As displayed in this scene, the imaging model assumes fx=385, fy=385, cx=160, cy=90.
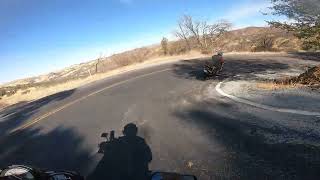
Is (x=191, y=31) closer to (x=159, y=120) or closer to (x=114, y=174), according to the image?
(x=159, y=120)

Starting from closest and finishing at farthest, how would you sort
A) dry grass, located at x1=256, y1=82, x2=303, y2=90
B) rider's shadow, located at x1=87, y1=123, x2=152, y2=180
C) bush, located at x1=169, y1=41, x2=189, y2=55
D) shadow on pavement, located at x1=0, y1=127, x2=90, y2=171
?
rider's shadow, located at x1=87, y1=123, x2=152, y2=180, shadow on pavement, located at x1=0, y1=127, x2=90, y2=171, dry grass, located at x1=256, y1=82, x2=303, y2=90, bush, located at x1=169, y1=41, x2=189, y2=55

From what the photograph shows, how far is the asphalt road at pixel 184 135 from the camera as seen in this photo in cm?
789

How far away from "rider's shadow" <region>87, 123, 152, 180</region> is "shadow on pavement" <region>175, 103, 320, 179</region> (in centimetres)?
178

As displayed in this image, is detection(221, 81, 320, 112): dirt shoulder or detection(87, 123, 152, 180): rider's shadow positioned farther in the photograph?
detection(221, 81, 320, 112): dirt shoulder

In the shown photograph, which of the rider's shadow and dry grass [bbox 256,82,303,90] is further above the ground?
dry grass [bbox 256,82,303,90]

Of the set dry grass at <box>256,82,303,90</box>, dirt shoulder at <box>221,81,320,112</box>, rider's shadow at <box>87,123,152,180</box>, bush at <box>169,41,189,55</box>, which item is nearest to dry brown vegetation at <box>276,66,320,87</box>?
dry grass at <box>256,82,303,90</box>

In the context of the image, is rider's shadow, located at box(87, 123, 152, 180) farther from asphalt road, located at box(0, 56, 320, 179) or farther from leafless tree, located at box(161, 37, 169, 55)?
leafless tree, located at box(161, 37, 169, 55)

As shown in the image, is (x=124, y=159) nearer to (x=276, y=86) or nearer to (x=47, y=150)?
(x=47, y=150)

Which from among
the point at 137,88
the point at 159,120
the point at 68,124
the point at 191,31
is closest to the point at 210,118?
the point at 159,120

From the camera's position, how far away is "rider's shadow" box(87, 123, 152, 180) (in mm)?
8562

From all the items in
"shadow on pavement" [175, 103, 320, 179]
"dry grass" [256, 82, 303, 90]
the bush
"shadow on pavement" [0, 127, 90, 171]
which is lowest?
"shadow on pavement" [0, 127, 90, 171]

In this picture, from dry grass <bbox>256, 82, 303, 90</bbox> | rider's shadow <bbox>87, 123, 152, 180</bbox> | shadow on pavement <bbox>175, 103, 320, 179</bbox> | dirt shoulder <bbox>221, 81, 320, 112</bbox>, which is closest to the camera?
shadow on pavement <bbox>175, 103, 320, 179</bbox>

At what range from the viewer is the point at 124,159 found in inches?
374

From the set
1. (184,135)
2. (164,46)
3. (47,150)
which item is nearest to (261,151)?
(184,135)
